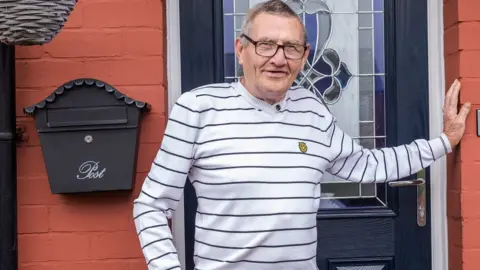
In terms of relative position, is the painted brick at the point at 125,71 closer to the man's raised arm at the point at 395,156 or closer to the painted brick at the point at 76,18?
the painted brick at the point at 76,18

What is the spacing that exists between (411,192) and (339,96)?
1.60 ft

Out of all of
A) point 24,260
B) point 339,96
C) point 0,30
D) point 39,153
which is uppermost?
point 0,30

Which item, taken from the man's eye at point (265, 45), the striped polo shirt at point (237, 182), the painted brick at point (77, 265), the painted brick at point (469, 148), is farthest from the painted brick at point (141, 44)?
the painted brick at point (469, 148)

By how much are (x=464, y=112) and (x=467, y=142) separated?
0.12 m

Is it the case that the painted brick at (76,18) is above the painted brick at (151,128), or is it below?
above

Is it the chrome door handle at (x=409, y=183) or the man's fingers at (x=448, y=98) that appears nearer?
the man's fingers at (x=448, y=98)

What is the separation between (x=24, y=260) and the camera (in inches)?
103

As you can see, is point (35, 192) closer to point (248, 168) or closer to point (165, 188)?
point (165, 188)

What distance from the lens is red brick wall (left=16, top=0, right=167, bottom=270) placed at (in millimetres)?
2615

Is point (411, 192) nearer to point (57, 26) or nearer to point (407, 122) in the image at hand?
point (407, 122)

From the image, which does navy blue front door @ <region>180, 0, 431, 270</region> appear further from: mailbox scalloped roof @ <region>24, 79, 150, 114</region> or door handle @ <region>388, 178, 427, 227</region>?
mailbox scalloped roof @ <region>24, 79, 150, 114</region>

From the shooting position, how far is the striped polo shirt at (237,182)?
2172 mm

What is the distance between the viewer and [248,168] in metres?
2.18

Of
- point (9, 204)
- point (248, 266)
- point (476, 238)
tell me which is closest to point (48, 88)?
point (9, 204)
